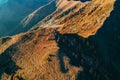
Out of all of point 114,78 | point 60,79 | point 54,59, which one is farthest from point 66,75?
point 114,78

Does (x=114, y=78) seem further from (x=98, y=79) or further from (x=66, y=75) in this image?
(x=66, y=75)

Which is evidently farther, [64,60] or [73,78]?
[64,60]

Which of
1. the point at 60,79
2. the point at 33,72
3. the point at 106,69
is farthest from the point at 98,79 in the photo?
the point at 33,72

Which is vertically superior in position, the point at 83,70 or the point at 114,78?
the point at 83,70

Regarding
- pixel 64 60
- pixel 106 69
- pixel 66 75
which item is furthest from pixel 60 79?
pixel 106 69

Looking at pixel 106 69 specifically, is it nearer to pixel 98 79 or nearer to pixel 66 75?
pixel 98 79

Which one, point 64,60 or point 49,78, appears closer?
point 49,78

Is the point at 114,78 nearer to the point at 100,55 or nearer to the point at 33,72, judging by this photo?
the point at 100,55

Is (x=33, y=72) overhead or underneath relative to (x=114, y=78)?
overhead
